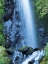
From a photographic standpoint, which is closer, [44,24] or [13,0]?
[44,24]

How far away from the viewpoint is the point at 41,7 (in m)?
18.1

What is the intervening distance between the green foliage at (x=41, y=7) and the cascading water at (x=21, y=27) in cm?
61

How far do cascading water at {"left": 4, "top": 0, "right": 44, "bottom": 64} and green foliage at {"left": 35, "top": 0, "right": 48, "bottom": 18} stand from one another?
61 cm

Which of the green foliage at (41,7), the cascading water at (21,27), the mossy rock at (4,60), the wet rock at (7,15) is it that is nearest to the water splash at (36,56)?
the mossy rock at (4,60)

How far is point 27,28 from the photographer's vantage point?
17.7 meters

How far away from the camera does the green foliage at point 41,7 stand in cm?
1759

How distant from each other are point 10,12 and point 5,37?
2083 mm

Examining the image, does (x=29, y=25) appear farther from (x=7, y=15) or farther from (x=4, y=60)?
(x=4, y=60)

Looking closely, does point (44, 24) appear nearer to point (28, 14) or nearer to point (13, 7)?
point (28, 14)

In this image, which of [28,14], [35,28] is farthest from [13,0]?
[35,28]

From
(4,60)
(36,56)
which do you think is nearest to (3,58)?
(4,60)

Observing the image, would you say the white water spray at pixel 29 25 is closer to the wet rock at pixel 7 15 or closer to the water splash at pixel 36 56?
the wet rock at pixel 7 15

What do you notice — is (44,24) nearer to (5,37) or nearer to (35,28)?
(35,28)

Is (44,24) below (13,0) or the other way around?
below
